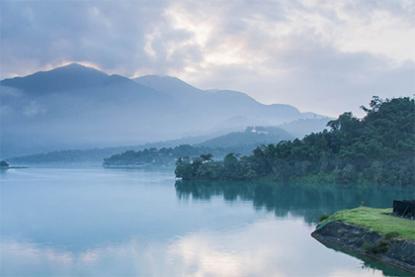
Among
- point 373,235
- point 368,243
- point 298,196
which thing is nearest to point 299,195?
point 298,196

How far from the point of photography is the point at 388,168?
7106 centimetres

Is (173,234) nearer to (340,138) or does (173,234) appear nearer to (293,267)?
(293,267)

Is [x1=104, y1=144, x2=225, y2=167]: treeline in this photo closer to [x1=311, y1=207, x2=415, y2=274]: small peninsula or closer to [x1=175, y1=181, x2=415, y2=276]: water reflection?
[x1=175, y1=181, x2=415, y2=276]: water reflection

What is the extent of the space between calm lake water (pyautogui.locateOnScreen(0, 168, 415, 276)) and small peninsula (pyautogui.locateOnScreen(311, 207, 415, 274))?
0.75 m

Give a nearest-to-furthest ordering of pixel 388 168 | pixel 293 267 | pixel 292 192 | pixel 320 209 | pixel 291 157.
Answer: pixel 293 267 < pixel 320 209 < pixel 292 192 < pixel 388 168 < pixel 291 157

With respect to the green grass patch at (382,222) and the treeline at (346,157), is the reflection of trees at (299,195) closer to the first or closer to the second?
the treeline at (346,157)

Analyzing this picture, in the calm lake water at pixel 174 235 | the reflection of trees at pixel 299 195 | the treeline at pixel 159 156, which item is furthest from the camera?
the treeline at pixel 159 156

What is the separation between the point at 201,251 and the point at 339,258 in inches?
256

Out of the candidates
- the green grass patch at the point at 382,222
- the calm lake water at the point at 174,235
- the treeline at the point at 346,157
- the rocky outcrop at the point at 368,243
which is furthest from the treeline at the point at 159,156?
the rocky outcrop at the point at 368,243

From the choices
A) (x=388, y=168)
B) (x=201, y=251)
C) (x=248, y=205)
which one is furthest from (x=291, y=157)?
(x=201, y=251)

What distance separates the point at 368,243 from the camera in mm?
26547

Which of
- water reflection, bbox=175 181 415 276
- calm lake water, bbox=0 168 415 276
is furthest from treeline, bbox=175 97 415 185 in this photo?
calm lake water, bbox=0 168 415 276

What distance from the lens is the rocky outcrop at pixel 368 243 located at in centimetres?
2356

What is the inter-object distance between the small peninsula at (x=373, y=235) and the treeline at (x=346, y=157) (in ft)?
126
